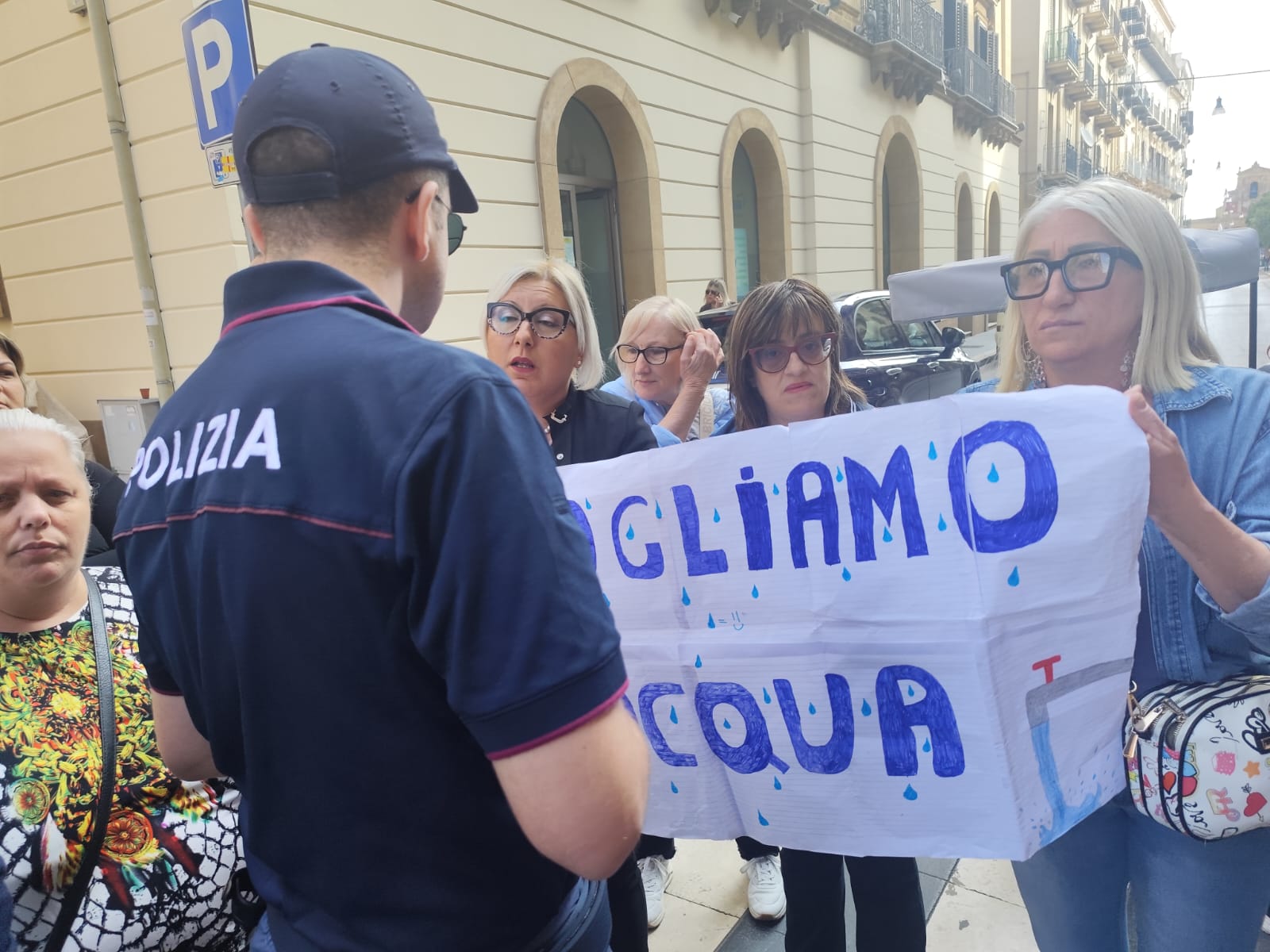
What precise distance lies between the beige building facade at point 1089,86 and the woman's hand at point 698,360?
14.8 m

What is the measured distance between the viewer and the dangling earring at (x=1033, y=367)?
65.1 inches

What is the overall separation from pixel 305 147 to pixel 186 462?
39cm

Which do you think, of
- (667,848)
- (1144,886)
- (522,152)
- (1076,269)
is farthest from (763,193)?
(1144,886)

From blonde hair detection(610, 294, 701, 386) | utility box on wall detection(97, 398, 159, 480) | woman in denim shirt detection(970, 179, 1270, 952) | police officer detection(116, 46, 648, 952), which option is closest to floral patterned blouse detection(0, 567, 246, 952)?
police officer detection(116, 46, 648, 952)

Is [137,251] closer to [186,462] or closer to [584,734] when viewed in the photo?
A: [186,462]

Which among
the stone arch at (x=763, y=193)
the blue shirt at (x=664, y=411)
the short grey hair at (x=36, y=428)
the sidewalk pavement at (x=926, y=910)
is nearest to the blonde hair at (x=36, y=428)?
the short grey hair at (x=36, y=428)

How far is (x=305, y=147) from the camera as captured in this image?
92 cm

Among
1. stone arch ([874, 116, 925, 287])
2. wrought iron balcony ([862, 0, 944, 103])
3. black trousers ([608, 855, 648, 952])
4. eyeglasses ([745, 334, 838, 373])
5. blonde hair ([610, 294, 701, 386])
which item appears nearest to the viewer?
black trousers ([608, 855, 648, 952])

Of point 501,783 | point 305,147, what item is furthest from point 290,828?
point 305,147

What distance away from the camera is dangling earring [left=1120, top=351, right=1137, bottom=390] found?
1.49 m

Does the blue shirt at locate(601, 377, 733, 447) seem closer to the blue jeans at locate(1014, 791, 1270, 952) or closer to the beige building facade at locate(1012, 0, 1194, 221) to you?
the blue jeans at locate(1014, 791, 1270, 952)

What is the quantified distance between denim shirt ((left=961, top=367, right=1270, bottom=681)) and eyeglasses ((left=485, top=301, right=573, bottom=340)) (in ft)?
4.80

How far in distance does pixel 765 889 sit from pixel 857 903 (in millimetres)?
718

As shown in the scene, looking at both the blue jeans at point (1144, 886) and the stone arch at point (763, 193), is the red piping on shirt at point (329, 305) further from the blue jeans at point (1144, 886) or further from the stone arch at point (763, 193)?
the stone arch at point (763, 193)
